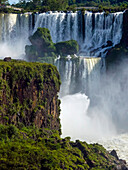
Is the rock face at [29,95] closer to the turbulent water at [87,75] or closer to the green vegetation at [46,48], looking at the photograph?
the turbulent water at [87,75]

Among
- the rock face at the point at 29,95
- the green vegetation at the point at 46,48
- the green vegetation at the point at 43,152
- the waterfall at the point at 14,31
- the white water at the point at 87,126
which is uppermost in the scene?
the waterfall at the point at 14,31

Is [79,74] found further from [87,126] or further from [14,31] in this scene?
[14,31]

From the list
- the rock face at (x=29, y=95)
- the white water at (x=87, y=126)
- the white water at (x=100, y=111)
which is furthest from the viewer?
the white water at (x=100, y=111)

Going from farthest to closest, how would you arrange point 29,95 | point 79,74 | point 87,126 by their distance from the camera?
point 79,74 → point 87,126 → point 29,95

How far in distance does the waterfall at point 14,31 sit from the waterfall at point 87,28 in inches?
72.7

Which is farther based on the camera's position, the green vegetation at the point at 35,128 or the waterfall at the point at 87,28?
the waterfall at the point at 87,28

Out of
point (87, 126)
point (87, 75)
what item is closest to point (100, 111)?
point (87, 75)

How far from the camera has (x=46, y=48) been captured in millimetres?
46500

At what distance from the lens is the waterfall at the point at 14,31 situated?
54.3 meters

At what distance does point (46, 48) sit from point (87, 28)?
971 centimetres

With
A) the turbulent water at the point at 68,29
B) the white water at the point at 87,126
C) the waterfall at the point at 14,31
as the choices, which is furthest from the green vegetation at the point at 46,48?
the waterfall at the point at 14,31

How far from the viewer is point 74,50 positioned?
47531mm

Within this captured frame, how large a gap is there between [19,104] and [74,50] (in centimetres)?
2293

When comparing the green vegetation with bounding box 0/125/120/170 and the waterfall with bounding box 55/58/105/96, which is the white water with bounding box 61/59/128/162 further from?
the green vegetation with bounding box 0/125/120/170
